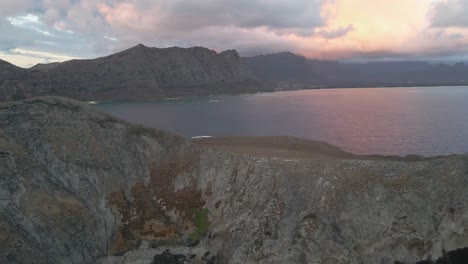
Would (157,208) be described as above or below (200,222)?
above

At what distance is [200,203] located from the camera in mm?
47156

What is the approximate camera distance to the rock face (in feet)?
122

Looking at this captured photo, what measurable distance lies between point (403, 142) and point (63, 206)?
90471mm

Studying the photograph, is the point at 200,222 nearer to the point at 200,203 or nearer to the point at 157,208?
the point at 200,203

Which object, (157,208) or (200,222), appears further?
(157,208)

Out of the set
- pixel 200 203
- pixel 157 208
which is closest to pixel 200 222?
pixel 200 203

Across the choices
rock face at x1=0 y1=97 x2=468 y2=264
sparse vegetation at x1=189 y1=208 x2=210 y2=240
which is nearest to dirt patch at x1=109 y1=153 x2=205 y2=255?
rock face at x1=0 y1=97 x2=468 y2=264

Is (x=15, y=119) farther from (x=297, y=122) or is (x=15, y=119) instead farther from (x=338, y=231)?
(x=297, y=122)

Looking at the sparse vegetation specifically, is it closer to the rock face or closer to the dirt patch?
the rock face

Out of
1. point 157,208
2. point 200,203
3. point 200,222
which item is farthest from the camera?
point 200,203

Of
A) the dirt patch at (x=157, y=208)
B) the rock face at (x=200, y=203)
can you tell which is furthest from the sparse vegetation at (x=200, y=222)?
the dirt patch at (x=157, y=208)

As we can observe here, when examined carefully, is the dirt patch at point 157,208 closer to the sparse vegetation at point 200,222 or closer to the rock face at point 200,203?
the rock face at point 200,203

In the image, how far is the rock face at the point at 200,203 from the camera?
37.2 m

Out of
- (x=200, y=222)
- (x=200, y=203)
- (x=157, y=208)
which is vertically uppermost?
(x=200, y=203)
